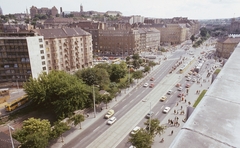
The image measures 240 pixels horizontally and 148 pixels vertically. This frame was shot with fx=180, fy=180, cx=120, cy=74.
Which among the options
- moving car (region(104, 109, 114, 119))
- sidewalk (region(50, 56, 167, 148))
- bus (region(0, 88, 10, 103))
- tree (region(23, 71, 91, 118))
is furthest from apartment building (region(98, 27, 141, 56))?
moving car (region(104, 109, 114, 119))

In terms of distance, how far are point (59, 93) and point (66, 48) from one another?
2925cm

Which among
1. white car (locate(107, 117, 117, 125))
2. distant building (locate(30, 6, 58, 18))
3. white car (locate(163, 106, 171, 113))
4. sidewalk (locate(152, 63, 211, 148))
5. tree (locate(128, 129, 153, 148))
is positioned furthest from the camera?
distant building (locate(30, 6, 58, 18))

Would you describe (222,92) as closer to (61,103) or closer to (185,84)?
(61,103)

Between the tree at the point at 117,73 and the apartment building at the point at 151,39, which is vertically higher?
the apartment building at the point at 151,39

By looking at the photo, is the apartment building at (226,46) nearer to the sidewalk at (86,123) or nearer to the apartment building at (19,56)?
the sidewalk at (86,123)

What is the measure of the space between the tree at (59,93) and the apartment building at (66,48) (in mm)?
19059

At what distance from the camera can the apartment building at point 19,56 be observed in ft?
144

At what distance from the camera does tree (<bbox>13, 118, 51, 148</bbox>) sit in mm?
21750

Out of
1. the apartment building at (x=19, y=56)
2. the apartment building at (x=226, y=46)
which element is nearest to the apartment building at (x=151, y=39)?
the apartment building at (x=226, y=46)

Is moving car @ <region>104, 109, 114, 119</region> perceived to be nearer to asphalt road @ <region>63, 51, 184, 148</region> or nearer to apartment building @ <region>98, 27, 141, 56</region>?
asphalt road @ <region>63, 51, 184, 148</region>

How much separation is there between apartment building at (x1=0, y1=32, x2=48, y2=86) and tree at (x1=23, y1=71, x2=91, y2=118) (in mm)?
11677

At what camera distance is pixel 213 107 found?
2.90 metres


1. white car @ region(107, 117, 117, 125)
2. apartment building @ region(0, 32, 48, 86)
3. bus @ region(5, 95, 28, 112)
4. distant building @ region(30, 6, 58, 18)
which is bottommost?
white car @ region(107, 117, 117, 125)

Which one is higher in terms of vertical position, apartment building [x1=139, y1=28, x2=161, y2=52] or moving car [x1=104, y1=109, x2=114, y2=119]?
apartment building [x1=139, y1=28, x2=161, y2=52]
